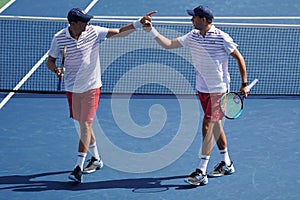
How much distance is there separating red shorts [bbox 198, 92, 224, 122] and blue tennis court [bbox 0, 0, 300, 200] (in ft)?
2.42

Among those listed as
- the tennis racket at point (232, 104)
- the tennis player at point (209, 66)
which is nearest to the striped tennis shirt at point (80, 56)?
the tennis player at point (209, 66)

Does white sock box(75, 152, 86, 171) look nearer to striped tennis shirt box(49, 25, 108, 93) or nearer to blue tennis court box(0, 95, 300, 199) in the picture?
blue tennis court box(0, 95, 300, 199)

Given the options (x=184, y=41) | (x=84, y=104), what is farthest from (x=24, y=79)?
(x=184, y=41)

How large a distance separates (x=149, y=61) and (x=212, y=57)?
12.4 ft

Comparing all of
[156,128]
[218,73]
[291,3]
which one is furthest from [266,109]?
[291,3]

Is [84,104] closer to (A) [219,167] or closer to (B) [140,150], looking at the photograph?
(B) [140,150]

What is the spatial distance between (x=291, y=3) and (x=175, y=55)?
4353mm

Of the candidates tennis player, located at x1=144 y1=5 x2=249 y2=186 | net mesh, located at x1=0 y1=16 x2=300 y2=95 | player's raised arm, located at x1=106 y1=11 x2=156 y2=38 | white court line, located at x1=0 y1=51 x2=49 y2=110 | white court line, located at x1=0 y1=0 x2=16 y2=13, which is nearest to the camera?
tennis player, located at x1=144 y1=5 x2=249 y2=186

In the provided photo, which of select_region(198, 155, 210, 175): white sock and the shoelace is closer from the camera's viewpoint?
select_region(198, 155, 210, 175): white sock

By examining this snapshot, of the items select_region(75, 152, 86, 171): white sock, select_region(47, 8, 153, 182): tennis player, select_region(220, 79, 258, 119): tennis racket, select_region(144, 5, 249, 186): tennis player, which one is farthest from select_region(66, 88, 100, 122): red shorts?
select_region(220, 79, 258, 119): tennis racket

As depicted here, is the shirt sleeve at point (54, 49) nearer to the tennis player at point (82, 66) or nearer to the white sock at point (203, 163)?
the tennis player at point (82, 66)

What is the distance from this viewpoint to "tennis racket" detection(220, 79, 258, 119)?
317 inches

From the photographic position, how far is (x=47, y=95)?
10758 millimetres

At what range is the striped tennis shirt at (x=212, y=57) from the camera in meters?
7.90
